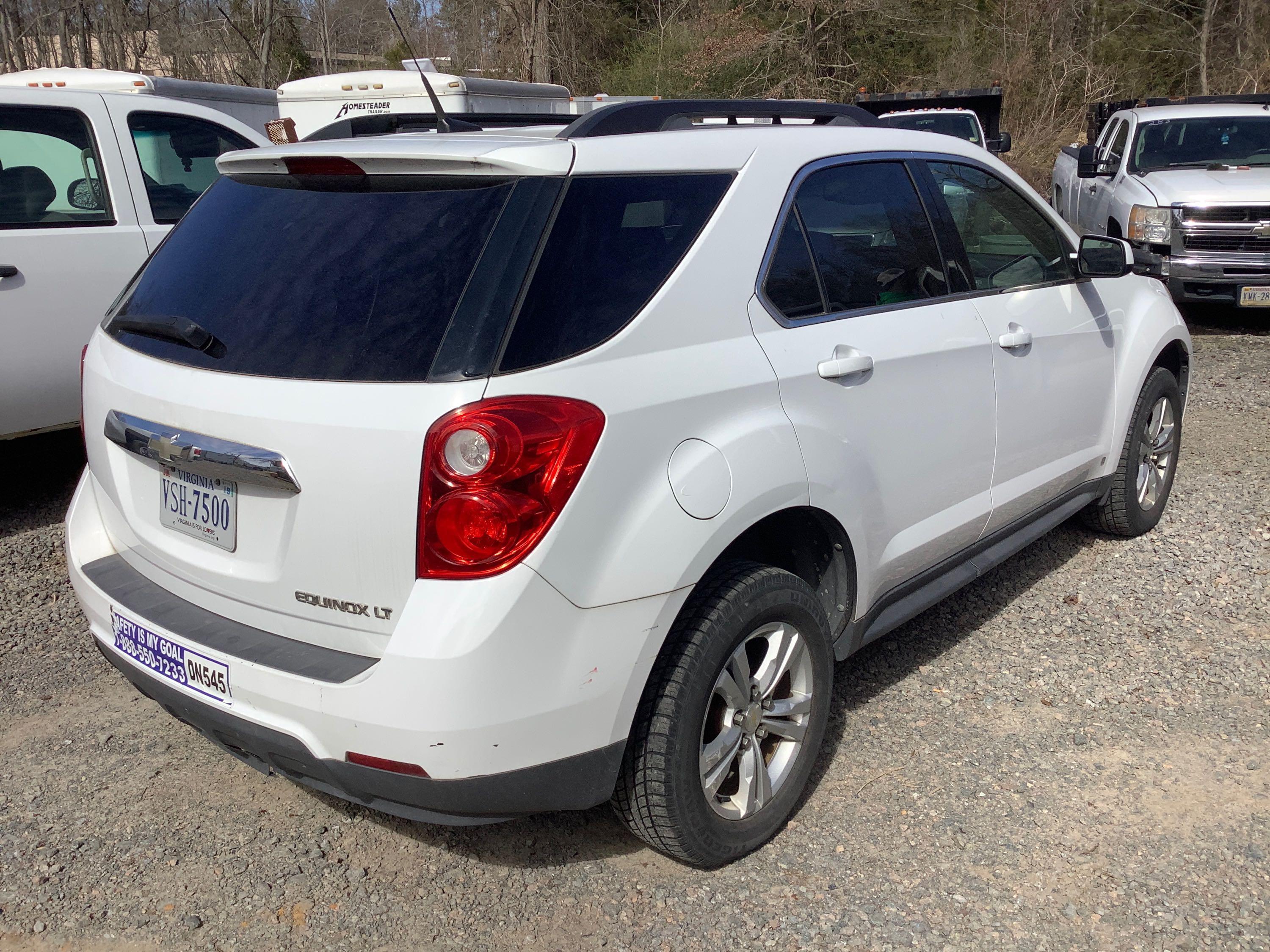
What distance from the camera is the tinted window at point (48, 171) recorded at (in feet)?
17.4

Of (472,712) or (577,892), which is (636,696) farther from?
(577,892)

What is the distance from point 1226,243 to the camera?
953 cm

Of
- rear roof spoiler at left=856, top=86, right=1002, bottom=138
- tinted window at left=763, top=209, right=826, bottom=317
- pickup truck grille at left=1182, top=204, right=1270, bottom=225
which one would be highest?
rear roof spoiler at left=856, top=86, right=1002, bottom=138

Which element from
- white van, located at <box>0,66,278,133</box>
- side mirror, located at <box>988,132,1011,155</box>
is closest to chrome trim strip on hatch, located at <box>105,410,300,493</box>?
white van, located at <box>0,66,278,133</box>

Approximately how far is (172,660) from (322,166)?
121 cm

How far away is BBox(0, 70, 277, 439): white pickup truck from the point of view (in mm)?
5234

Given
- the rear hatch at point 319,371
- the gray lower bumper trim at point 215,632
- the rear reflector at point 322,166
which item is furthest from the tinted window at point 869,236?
the gray lower bumper trim at point 215,632

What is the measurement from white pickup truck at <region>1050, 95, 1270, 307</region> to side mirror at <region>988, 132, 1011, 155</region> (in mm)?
4240

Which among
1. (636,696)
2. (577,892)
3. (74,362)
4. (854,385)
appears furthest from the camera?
(74,362)

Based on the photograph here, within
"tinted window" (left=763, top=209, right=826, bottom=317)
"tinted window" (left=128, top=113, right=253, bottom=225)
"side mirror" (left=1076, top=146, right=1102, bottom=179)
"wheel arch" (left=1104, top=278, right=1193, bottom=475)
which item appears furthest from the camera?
"side mirror" (left=1076, top=146, right=1102, bottom=179)

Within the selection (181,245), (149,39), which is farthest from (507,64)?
(181,245)

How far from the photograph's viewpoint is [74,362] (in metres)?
5.40

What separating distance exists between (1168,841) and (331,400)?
2402mm

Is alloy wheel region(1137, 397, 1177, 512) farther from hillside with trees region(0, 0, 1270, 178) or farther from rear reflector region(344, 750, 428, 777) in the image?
hillside with trees region(0, 0, 1270, 178)
